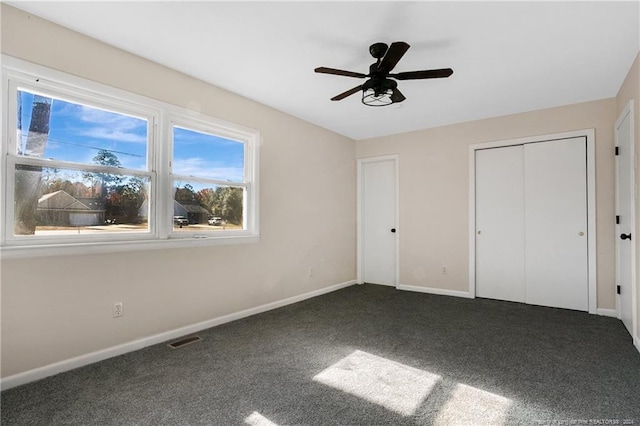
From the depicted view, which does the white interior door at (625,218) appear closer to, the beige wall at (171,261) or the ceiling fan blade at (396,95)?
the ceiling fan blade at (396,95)

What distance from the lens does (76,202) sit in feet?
8.37

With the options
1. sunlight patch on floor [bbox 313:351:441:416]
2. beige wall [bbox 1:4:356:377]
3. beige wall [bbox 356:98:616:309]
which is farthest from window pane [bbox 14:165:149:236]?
beige wall [bbox 356:98:616:309]

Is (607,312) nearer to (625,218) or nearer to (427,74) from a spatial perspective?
(625,218)

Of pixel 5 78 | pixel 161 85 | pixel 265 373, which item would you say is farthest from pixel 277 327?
pixel 5 78

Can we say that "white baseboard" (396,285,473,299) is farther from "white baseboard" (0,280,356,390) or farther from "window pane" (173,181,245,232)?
"window pane" (173,181,245,232)

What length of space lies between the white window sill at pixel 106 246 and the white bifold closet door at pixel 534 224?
3372 millimetres

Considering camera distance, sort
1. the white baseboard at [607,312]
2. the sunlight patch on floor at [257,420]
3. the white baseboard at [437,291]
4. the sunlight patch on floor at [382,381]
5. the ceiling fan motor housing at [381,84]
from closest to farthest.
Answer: the sunlight patch on floor at [257,420], the sunlight patch on floor at [382,381], the ceiling fan motor housing at [381,84], the white baseboard at [607,312], the white baseboard at [437,291]

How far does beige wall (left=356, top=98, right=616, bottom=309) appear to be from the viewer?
3.79m

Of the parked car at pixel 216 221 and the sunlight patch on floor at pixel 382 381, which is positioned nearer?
the sunlight patch on floor at pixel 382 381

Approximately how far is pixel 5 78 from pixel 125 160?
2.92 ft

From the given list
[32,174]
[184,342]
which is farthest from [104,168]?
[184,342]

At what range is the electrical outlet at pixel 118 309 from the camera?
267cm

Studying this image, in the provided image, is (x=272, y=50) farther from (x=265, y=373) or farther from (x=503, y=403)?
(x=503, y=403)

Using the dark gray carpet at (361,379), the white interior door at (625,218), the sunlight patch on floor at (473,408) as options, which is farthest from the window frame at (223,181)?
the white interior door at (625,218)
